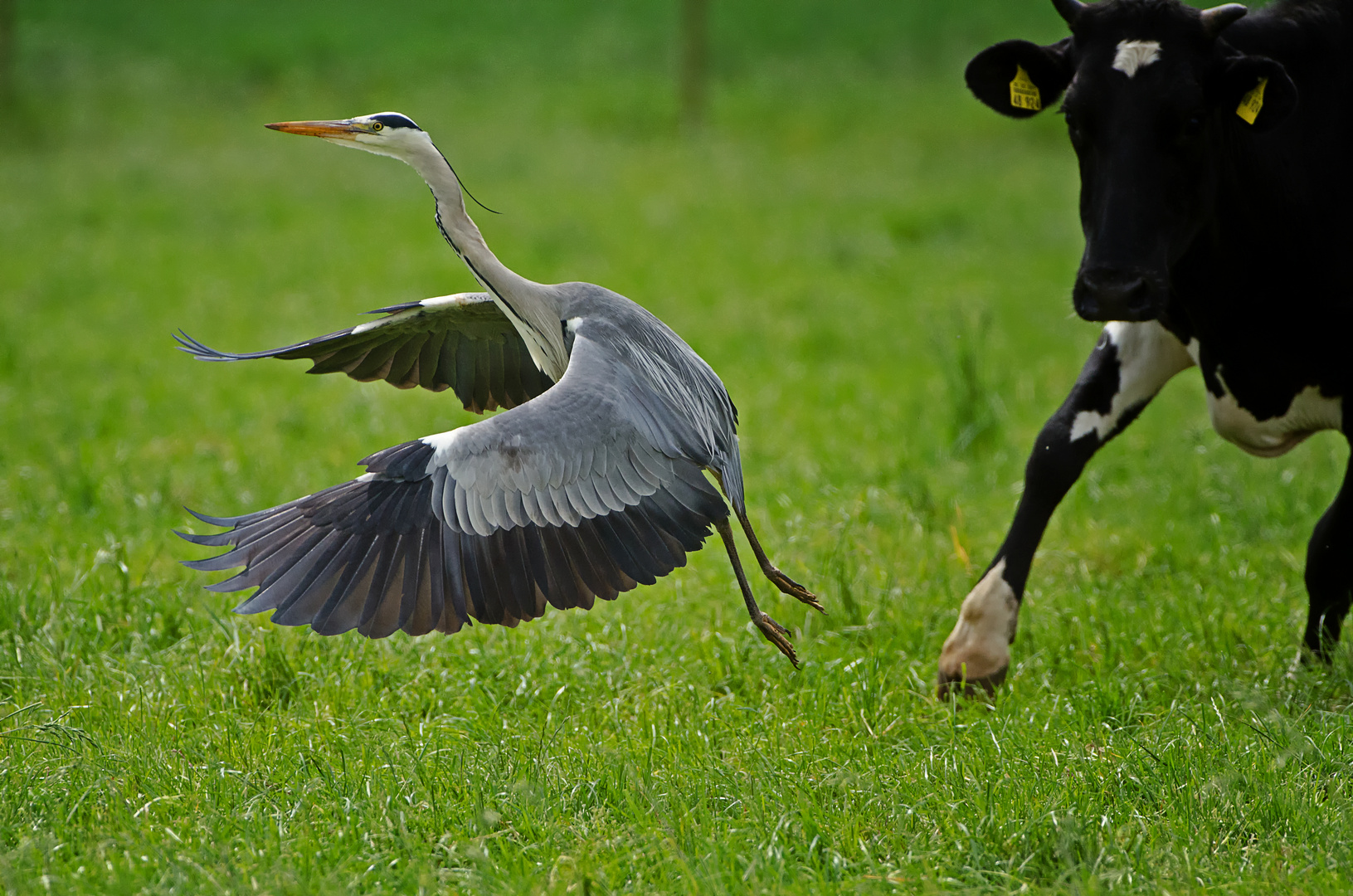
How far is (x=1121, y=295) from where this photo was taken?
381 cm

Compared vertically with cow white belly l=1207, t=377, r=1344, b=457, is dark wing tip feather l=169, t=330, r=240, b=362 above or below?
below

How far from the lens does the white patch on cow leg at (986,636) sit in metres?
4.15

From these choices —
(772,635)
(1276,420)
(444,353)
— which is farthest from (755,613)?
(1276,420)

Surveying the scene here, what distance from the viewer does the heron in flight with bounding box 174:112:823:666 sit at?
3205 millimetres

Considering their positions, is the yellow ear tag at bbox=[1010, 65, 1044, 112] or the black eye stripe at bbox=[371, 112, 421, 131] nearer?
the black eye stripe at bbox=[371, 112, 421, 131]

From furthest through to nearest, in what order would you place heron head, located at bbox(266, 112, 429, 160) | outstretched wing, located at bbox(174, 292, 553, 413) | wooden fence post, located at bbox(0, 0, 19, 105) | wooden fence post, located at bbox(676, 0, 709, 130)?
wooden fence post, located at bbox(676, 0, 709, 130) → wooden fence post, located at bbox(0, 0, 19, 105) → outstretched wing, located at bbox(174, 292, 553, 413) → heron head, located at bbox(266, 112, 429, 160)

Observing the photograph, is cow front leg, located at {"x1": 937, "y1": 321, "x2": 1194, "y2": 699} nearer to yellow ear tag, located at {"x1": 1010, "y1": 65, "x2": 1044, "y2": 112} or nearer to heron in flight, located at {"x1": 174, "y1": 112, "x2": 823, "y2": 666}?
heron in flight, located at {"x1": 174, "y1": 112, "x2": 823, "y2": 666}

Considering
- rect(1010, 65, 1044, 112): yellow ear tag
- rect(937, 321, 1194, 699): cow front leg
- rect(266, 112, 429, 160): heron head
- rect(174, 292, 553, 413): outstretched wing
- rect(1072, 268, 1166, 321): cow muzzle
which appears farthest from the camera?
rect(1010, 65, 1044, 112): yellow ear tag

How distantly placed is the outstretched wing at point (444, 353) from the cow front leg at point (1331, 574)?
270 cm

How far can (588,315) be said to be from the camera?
13.1ft

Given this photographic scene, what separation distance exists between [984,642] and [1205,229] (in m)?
1.53

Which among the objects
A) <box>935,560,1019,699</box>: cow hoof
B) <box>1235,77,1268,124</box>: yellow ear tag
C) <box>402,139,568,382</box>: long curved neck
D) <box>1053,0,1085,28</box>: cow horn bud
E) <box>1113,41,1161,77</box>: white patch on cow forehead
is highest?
<box>1053,0,1085,28</box>: cow horn bud

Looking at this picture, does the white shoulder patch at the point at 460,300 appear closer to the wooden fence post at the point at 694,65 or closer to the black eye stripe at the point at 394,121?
the black eye stripe at the point at 394,121

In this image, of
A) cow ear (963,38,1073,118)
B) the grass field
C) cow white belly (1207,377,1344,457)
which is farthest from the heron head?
cow white belly (1207,377,1344,457)
